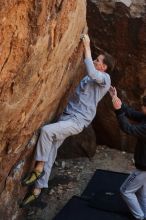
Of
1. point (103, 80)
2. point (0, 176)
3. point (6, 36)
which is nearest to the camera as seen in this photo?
point (6, 36)

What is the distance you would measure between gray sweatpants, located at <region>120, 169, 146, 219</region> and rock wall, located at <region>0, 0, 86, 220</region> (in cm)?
137

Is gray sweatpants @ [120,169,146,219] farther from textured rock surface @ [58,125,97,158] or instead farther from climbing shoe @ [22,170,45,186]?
textured rock surface @ [58,125,97,158]

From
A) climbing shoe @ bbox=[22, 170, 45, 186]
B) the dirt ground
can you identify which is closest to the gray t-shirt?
climbing shoe @ bbox=[22, 170, 45, 186]

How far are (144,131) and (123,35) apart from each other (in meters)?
3.02

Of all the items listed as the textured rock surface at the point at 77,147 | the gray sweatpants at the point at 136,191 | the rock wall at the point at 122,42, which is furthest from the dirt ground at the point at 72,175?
the gray sweatpants at the point at 136,191

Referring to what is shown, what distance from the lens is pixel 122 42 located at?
28.0ft

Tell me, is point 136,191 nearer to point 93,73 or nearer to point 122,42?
point 93,73

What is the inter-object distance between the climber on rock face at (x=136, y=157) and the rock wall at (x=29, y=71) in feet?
2.82

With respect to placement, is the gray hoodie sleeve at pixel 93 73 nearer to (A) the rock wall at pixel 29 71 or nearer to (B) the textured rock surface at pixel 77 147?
(A) the rock wall at pixel 29 71

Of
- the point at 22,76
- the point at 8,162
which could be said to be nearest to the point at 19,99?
the point at 22,76

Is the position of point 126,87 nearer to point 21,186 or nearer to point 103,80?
point 103,80

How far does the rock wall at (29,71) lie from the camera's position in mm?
4523

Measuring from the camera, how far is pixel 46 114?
246 inches

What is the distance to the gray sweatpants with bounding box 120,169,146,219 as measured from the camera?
633 centimetres
